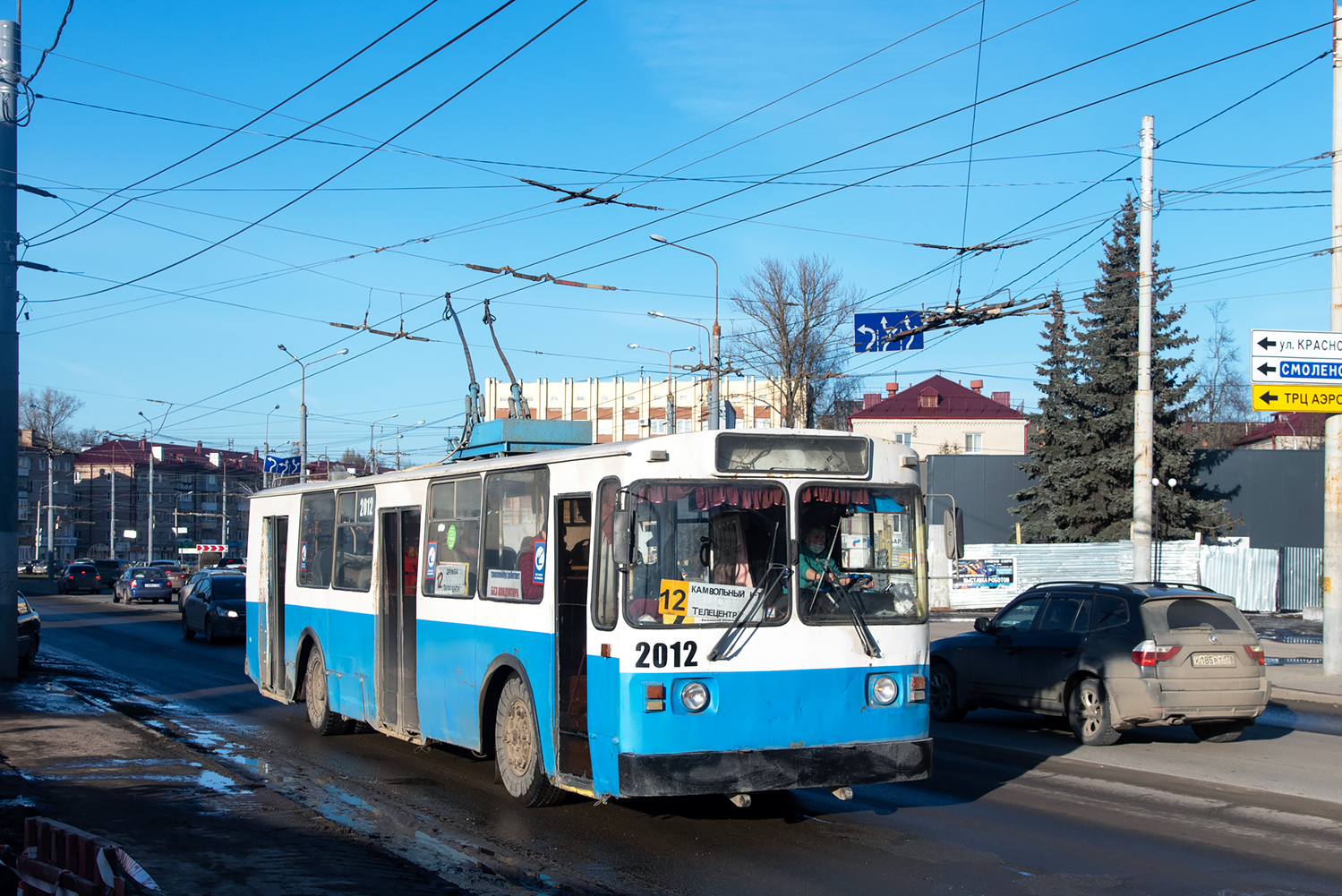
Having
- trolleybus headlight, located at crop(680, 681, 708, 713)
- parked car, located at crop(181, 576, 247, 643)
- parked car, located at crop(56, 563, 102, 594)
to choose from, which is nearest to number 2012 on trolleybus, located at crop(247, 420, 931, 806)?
trolleybus headlight, located at crop(680, 681, 708, 713)

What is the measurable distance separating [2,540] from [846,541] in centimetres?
1479

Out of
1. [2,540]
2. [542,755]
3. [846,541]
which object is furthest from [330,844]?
[2,540]

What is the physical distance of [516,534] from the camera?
29.7ft

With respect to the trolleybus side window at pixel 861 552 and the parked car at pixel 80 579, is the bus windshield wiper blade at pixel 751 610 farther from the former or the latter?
the parked car at pixel 80 579

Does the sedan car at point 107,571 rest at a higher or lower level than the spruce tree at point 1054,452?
lower

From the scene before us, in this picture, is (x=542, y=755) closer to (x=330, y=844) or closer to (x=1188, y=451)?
(x=330, y=844)

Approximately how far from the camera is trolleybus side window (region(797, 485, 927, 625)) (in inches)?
304

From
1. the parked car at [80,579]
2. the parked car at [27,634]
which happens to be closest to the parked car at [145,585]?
the parked car at [80,579]

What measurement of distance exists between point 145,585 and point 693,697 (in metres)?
43.3

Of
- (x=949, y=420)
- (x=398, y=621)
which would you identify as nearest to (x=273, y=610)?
(x=398, y=621)

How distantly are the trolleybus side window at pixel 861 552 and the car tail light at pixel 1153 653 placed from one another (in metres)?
4.53

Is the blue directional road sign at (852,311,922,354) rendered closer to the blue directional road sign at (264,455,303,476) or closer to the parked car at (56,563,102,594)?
the blue directional road sign at (264,455,303,476)

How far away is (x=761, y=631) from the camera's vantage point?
7.52m

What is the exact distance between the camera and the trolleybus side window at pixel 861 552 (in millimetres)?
7730
